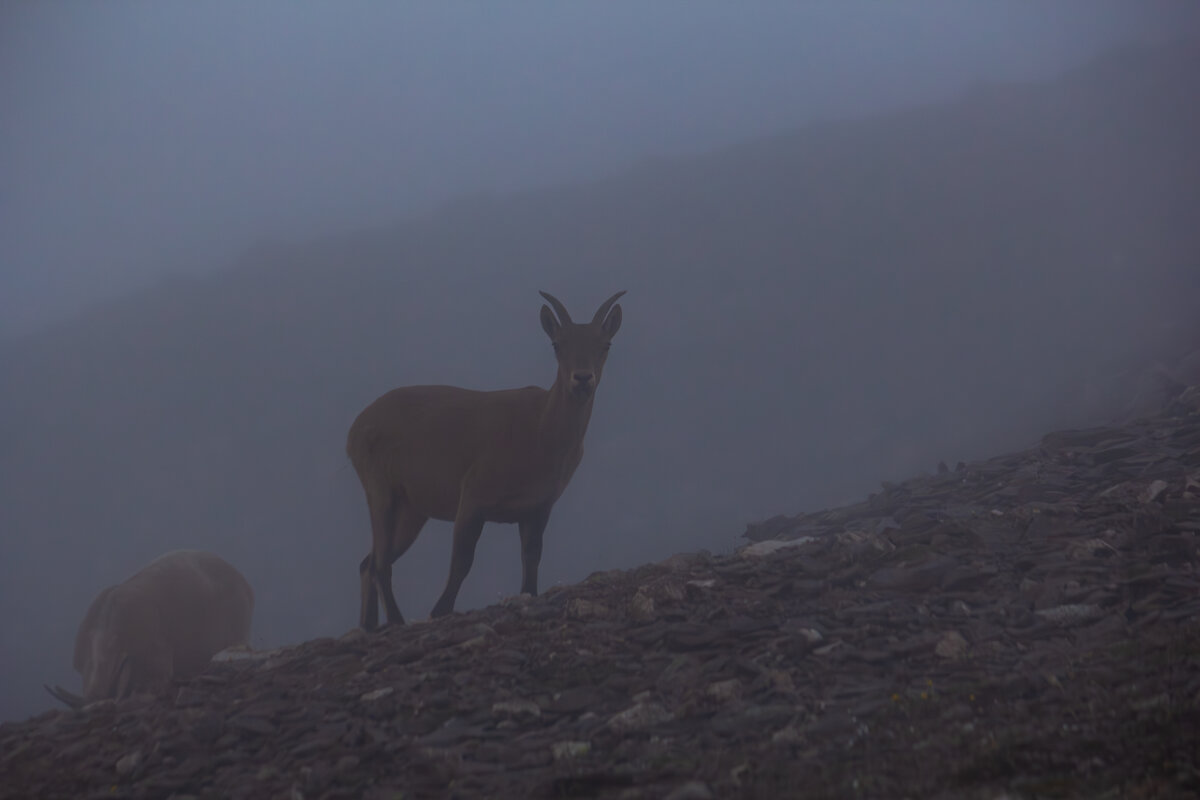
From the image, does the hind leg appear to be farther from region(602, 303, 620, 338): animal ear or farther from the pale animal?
region(602, 303, 620, 338): animal ear

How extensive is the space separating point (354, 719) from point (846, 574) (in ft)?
13.0

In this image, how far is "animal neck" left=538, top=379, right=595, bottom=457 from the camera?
10.9m

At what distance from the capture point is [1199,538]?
275 inches

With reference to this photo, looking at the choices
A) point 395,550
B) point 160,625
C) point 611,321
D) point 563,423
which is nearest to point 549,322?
point 611,321

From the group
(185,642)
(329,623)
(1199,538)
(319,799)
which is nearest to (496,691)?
(319,799)

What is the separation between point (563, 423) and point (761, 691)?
592 centimetres

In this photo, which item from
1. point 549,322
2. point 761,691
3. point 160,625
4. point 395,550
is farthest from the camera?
point 160,625

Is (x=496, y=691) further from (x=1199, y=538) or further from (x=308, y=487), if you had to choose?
(x=308, y=487)

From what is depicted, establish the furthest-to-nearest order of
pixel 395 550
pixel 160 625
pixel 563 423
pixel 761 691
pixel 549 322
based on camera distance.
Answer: pixel 160 625 → pixel 395 550 → pixel 549 322 → pixel 563 423 → pixel 761 691

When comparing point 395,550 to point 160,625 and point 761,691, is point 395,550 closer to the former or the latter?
point 160,625

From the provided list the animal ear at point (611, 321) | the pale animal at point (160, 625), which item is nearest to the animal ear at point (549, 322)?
the animal ear at point (611, 321)

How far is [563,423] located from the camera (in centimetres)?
1091

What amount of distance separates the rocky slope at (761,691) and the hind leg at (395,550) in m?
2.69

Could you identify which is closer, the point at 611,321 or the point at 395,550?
the point at 611,321
